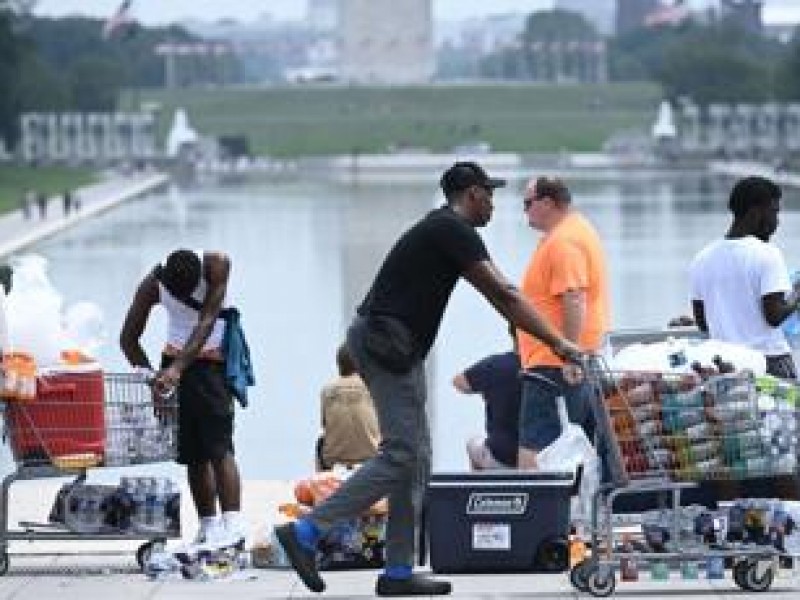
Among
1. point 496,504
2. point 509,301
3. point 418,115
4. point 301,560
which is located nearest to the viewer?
point 509,301

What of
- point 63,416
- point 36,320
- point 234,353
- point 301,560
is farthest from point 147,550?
point 301,560

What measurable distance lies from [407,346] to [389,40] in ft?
531

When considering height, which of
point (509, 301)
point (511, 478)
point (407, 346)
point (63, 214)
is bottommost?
point (63, 214)

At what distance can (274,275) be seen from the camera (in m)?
40.8

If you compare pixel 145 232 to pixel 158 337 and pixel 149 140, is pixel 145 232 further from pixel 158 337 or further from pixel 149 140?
pixel 149 140

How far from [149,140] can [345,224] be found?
74.0 meters

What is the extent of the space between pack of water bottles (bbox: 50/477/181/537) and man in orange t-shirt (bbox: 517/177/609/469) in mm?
1418

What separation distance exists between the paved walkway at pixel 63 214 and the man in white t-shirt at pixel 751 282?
39416mm

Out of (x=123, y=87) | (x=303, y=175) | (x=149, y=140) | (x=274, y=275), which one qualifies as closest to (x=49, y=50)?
(x=123, y=87)

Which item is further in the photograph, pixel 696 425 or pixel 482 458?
pixel 482 458

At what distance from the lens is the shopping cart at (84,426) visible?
11266 millimetres

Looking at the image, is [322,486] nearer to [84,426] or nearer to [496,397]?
[84,426]

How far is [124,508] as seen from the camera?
11.7 metres

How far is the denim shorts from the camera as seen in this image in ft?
38.7
